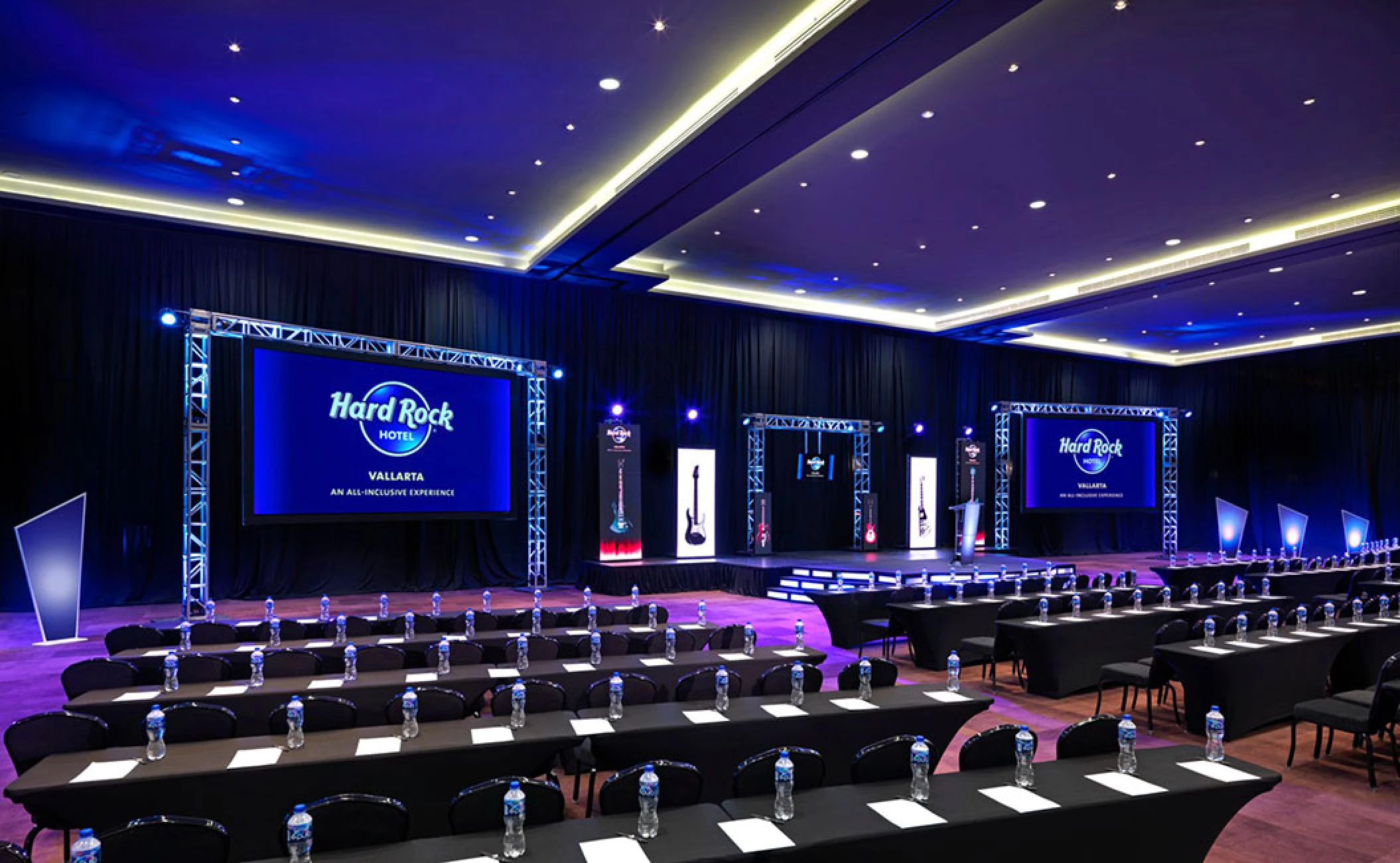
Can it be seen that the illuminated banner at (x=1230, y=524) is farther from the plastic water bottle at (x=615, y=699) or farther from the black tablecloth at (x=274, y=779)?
the black tablecloth at (x=274, y=779)

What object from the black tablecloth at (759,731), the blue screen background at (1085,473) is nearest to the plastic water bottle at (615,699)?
the black tablecloth at (759,731)

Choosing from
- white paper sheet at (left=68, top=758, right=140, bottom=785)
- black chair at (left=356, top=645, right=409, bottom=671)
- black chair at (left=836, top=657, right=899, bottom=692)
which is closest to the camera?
white paper sheet at (left=68, top=758, right=140, bottom=785)

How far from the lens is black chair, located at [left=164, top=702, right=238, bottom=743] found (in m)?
4.14

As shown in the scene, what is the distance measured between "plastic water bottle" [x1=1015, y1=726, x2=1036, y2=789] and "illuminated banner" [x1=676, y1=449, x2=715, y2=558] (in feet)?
40.7

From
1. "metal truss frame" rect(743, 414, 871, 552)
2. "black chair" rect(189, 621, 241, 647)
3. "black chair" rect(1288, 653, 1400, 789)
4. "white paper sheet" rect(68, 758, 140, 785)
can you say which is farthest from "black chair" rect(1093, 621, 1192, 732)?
"metal truss frame" rect(743, 414, 871, 552)

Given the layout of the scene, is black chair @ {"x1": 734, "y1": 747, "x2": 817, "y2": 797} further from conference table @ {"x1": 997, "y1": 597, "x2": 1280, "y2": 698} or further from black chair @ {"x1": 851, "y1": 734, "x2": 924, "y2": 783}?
conference table @ {"x1": 997, "y1": 597, "x2": 1280, "y2": 698}

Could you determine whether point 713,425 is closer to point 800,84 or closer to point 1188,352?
point 800,84

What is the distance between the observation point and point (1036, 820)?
308cm

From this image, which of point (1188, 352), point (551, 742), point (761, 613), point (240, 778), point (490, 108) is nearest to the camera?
point (240, 778)

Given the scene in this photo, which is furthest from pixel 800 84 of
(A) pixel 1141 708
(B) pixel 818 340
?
(B) pixel 818 340

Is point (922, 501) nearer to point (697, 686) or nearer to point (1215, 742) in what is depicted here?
point (697, 686)

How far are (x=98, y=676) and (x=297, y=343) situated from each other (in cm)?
655

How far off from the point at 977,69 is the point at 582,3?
138 inches

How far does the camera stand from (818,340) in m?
18.4
